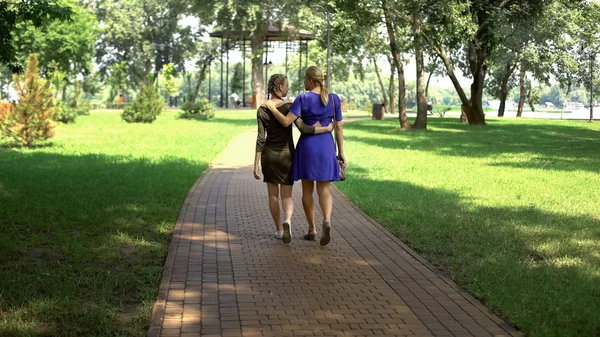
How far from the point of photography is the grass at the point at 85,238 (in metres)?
5.16

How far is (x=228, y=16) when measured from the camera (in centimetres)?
4988

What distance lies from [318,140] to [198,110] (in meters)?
35.7

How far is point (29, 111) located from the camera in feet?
67.4

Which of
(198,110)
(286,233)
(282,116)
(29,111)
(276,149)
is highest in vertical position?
(282,116)

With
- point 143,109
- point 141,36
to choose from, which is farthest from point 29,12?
point 141,36

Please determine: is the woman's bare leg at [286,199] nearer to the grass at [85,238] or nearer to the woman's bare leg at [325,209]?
the woman's bare leg at [325,209]

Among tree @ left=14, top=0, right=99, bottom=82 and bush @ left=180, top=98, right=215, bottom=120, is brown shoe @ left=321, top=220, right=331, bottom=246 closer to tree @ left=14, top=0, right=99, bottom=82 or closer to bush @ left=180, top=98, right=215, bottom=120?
bush @ left=180, top=98, right=215, bottom=120

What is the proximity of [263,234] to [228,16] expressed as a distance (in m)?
43.0

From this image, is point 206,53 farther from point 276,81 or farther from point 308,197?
point 276,81

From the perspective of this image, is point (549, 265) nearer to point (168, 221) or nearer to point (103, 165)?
point (168, 221)

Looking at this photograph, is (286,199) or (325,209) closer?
(325,209)

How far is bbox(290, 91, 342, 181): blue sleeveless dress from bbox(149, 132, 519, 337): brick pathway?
77 centimetres

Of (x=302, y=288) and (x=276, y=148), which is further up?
(x=276, y=148)

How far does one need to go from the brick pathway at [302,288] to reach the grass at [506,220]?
11.0 inches
